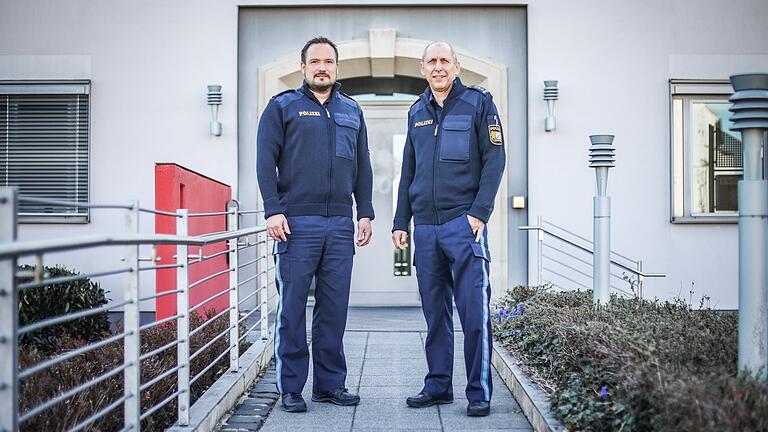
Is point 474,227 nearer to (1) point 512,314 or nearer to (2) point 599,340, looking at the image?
(2) point 599,340

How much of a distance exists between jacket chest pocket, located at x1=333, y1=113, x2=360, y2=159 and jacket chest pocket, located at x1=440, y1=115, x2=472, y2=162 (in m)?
0.53

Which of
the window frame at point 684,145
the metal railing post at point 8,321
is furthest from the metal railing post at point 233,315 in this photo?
the window frame at point 684,145

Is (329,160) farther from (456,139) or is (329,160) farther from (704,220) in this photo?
(704,220)

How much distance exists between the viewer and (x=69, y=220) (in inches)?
356

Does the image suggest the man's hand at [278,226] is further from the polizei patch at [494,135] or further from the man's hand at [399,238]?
the polizei patch at [494,135]

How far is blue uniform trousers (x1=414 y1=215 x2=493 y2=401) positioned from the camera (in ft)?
14.0

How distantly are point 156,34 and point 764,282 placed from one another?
295 inches

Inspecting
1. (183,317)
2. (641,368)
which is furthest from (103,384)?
(641,368)

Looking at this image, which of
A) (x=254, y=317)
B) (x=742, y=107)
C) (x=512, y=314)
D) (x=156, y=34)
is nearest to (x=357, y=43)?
(x=156, y=34)

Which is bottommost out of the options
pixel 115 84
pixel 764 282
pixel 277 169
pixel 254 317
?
pixel 254 317

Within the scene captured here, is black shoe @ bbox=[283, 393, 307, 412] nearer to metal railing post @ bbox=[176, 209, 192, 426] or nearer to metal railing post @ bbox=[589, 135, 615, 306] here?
metal railing post @ bbox=[176, 209, 192, 426]

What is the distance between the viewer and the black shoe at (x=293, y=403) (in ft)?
14.4

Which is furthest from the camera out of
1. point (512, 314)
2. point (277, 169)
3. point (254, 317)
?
point (254, 317)

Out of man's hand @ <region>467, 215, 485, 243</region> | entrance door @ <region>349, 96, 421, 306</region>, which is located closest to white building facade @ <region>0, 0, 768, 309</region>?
entrance door @ <region>349, 96, 421, 306</region>
